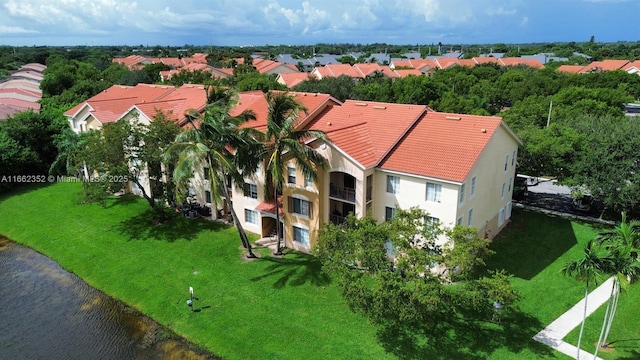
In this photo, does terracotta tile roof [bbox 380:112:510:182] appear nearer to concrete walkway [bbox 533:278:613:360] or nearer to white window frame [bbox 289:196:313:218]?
white window frame [bbox 289:196:313:218]

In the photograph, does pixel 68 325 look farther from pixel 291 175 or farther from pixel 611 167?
pixel 611 167

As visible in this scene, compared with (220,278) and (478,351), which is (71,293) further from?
(478,351)

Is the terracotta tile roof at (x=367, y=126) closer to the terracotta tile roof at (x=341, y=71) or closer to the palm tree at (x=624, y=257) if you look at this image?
the palm tree at (x=624, y=257)

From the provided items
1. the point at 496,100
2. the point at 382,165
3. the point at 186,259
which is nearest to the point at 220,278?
the point at 186,259

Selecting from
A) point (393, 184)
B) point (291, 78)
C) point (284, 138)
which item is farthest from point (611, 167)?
point (291, 78)

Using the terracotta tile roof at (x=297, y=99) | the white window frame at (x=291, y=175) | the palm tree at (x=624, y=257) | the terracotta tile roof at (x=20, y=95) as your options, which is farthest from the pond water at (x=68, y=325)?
the terracotta tile roof at (x=20, y=95)

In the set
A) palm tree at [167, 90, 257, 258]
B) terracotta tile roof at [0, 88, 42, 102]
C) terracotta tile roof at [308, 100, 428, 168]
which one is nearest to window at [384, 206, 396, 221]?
terracotta tile roof at [308, 100, 428, 168]
